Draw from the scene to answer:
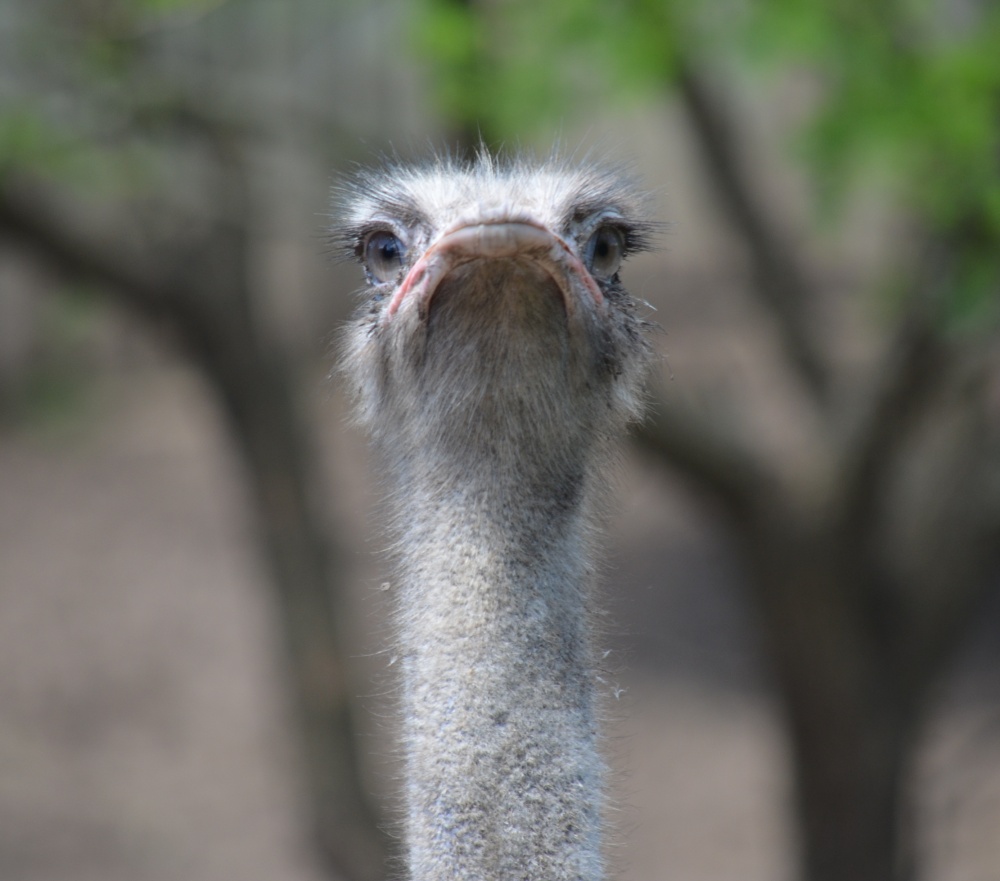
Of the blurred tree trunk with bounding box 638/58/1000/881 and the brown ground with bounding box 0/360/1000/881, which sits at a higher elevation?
the brown ground with bounding box 0/360/1000/881

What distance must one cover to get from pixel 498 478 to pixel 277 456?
12.1 feet

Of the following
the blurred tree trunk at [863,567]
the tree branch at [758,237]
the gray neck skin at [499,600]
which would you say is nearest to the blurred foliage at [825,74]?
the blurred tree trunk at [863,567]

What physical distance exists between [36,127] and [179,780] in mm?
5191

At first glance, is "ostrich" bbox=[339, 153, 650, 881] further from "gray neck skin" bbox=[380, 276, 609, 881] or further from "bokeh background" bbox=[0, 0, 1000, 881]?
"bokeh background" bbox=[0, 0, 1000, 881]

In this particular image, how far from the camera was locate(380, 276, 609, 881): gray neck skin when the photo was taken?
1968 mm

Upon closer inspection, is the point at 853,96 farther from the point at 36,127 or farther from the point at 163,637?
the point at 163,637

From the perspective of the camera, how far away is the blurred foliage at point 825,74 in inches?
150

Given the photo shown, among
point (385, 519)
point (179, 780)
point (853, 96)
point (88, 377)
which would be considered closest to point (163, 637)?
point (179, 780)

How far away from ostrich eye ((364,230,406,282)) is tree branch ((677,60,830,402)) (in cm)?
319

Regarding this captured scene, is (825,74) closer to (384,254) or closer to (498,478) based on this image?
(384,254)

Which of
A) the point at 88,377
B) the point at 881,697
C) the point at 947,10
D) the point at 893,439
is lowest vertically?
the point at 881,697

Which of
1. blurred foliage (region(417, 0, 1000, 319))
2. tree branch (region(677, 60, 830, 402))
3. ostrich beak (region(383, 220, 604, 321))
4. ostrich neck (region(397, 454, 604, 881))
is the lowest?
ostrich neck (region(397, 454, 604, 881))

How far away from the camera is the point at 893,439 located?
4.72 metres

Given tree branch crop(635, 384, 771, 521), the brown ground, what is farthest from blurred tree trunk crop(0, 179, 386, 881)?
tree branch crop(635, 384, 771, 521)
